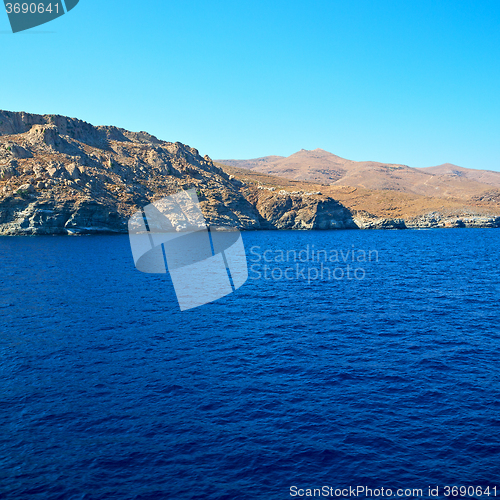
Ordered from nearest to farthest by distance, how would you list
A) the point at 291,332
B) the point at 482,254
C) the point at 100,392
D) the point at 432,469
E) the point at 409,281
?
the point at 432,469, the point at 100,392, the point at 291,332, the point at 409,281, the point at 482,254

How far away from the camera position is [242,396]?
84.9ft

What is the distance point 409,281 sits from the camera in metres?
67.5

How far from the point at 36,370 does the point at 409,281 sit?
59.8m

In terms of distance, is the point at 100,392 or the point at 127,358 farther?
the point at 127,358

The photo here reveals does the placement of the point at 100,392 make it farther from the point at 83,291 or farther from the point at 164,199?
the point at 164,199

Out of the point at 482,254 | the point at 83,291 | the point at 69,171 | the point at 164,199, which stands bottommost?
the point at 482,254

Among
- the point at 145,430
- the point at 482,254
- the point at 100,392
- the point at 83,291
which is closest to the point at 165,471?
the point at 145,430

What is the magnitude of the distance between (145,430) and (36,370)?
13.0 m

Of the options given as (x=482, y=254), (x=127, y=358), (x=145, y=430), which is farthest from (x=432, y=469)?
(x=482, y=254)

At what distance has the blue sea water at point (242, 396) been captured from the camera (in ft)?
60.7

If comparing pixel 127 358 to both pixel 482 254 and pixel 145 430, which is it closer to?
pixel 145 430

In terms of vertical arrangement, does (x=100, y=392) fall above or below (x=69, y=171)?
below

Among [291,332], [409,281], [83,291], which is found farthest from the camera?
[409,281]

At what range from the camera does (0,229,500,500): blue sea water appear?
729 inches
